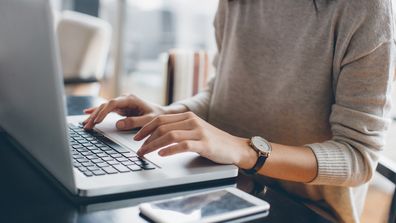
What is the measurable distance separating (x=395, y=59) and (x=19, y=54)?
635 mm

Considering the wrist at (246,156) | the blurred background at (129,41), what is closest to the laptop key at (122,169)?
the wrist at (246,156)

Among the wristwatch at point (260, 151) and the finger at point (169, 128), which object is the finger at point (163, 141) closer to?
the finger at point (169, 128)

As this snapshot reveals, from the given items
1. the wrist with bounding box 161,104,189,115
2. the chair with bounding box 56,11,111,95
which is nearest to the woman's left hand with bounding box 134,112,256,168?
the wrist with bounding box 161,104,189,115

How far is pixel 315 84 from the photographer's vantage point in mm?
888

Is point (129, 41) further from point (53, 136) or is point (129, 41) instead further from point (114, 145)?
point (53, 136)

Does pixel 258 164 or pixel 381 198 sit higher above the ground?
pixel 258 164

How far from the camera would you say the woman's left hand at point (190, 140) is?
627mm

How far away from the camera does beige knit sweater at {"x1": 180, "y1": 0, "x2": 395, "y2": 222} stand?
30.4 inches

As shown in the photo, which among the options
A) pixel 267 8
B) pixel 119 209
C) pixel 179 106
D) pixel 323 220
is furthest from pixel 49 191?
pixel 267 8

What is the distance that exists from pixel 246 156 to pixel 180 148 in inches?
5.0

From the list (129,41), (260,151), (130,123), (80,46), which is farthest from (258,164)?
(129,41)

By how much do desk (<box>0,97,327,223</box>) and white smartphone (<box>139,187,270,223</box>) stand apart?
2 cm

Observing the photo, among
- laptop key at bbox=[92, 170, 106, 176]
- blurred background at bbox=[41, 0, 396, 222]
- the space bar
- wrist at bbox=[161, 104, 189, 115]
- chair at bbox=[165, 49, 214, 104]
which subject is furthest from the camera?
blurred background at bbox=[41, 0, 396, 222]

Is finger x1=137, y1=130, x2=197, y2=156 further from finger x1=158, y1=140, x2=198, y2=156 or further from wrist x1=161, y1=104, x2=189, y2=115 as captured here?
wrist x1=161, y1=104, x2=189, y2=115
